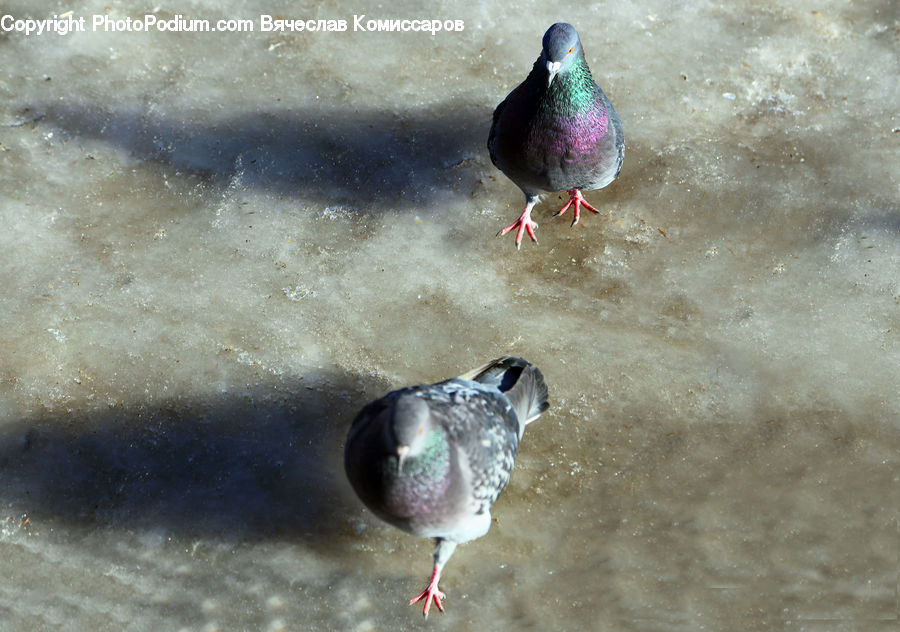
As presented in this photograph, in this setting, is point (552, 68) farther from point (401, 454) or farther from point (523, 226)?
point (401, 454)

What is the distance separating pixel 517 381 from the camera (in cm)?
378

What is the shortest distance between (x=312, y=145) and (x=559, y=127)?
183cm

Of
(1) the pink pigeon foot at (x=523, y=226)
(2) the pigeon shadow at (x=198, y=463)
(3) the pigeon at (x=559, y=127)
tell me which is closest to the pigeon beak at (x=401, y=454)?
(2) the pigeon shadow at (x=198, y=463)

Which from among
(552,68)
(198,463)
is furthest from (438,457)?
(552,68)

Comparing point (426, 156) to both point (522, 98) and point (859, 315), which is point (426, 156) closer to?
point (522, 98)

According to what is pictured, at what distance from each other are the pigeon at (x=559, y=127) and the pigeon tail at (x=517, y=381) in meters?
1.05

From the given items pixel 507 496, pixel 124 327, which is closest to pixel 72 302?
pixel 124 327

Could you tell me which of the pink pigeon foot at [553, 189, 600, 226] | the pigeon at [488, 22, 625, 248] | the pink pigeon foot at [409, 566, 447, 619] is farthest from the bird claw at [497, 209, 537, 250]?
the pink pigeon foot at [409, 566, 447, 619]

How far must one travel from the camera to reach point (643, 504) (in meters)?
4.01

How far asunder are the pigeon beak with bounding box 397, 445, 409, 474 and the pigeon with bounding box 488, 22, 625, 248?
1851 millimetres

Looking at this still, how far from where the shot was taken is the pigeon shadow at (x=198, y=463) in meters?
3.99

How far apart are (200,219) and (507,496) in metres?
2.39

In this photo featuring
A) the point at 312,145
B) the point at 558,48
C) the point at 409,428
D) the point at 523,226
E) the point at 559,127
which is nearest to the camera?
the point at 409,428

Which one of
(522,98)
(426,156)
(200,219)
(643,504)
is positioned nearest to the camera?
(643,504)
